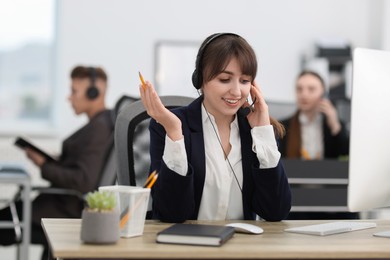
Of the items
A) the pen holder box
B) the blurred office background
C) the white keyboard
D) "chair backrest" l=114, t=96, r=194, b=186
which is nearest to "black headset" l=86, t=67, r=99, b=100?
"chair backrest" l=114, t=96, r=194, b=186

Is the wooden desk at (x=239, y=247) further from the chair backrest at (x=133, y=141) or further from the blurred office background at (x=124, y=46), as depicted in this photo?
the blurred office background at (x=124, y=46)

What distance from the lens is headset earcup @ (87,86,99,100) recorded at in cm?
394

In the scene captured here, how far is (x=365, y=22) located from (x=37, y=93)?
3.04m

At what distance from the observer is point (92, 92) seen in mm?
3943

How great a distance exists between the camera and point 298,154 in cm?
381

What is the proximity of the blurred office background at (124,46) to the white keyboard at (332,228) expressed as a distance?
13.1ft

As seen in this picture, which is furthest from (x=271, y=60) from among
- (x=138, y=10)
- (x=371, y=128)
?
(x=371, y=128)

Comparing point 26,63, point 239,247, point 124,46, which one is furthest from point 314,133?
point 26,63

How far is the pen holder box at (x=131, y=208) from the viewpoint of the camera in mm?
1508

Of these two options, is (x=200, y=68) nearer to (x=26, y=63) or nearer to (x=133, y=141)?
(x=133, y=141)

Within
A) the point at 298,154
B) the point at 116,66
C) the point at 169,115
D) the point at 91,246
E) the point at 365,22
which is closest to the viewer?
the point at 91,246

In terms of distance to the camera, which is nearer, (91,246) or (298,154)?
(91,246)

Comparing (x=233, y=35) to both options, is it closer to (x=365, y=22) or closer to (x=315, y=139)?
(x=315, y=139)

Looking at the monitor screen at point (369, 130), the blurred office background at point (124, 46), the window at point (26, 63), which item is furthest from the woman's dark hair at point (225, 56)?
the window at point (26, 63)
